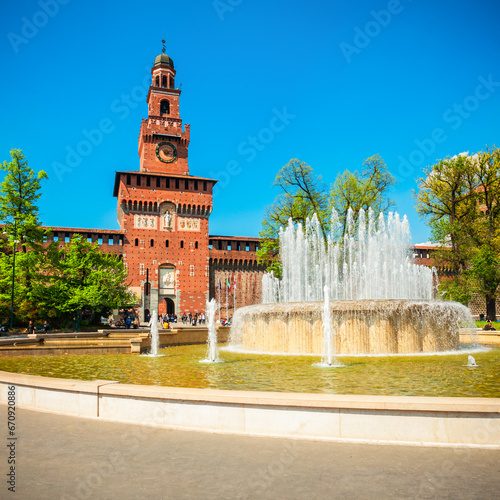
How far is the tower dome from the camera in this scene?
159ft

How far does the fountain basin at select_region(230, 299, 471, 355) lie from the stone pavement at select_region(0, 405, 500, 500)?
7832 millimetres

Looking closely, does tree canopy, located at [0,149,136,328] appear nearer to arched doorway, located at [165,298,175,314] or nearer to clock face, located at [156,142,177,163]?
arched doorway, located at [165,298,175,314]

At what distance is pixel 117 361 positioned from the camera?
35.4 feet

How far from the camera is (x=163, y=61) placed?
4853 cm

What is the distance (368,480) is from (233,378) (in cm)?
462

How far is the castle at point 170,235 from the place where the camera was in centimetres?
4194

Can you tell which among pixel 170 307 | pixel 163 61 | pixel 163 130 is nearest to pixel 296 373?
pixel 170 307

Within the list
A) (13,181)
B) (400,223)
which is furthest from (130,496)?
(13,181)

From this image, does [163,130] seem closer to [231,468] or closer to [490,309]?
[490,309]

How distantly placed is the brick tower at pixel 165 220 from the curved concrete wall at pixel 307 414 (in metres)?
36.2

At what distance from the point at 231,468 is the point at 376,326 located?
28.8 feet

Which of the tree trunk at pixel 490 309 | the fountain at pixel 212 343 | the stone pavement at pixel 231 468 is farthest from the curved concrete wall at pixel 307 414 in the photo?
the tree trunk at pixel 490 309

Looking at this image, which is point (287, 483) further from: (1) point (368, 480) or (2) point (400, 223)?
(2) point (400, 223)

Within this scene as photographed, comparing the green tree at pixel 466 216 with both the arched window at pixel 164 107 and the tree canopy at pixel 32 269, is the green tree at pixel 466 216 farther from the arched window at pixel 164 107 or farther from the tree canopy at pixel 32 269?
the arched window at pixel 164 107
